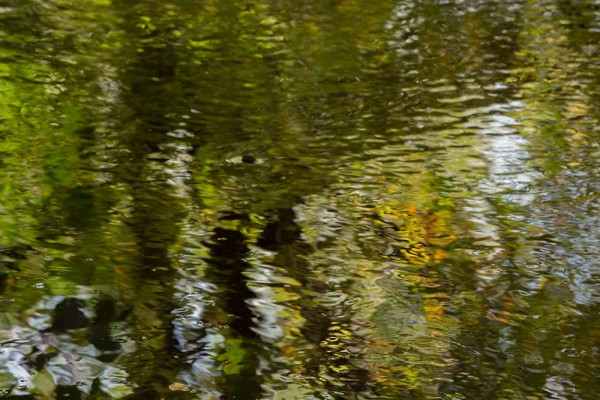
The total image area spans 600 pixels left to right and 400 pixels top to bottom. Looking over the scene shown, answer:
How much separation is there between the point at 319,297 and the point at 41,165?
1304 millimetres

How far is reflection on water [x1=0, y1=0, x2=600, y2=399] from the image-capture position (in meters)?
2.27

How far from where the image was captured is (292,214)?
309 centimetres

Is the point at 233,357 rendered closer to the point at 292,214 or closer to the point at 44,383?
the point at 44,383

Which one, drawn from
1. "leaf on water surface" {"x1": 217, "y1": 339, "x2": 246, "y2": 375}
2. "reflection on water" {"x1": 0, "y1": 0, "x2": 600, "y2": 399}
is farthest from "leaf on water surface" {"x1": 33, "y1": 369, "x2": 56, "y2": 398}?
"leaf on water surface" {"x1": 217, "y1": 339, "x2": 246, "y2": 375}

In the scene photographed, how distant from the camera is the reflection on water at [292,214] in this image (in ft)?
7.43

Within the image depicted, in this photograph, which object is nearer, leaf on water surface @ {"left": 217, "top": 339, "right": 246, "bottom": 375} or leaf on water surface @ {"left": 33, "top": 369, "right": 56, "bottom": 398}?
leaf on water surface @ {"left": 33, "top": 369, "right": 56, "bottom": 398}

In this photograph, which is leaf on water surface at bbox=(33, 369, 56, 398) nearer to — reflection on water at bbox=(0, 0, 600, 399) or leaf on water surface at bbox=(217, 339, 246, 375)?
reflection on water at bbox=(0, 0, 600, 399)

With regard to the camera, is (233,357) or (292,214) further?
(292,214)

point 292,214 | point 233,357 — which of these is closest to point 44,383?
point 233,357

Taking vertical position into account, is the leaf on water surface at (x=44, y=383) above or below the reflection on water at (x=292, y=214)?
above

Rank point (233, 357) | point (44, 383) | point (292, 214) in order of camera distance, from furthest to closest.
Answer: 1. point (292, 214)
2. point (233, 357)
3. point (44, 383)

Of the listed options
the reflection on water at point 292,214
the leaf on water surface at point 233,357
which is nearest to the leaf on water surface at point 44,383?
the reflection on water at point 292,214

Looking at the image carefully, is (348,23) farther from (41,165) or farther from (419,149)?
(41,165)

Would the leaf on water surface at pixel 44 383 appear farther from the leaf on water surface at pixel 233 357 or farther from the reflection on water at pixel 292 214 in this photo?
the leaf on water surface at pixel 233 357
